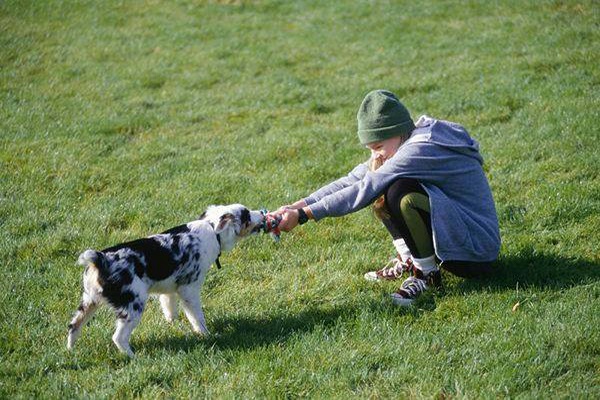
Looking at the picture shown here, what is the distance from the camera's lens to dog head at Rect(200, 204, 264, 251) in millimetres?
5906

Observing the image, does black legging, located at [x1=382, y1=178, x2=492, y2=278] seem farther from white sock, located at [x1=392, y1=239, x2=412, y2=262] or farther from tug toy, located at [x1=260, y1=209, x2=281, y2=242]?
tug toy, located at [x1=260, y1=209, x2=281, y2=242]

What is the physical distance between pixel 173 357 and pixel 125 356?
0.42 meters

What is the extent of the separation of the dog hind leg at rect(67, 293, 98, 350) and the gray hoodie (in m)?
2.07

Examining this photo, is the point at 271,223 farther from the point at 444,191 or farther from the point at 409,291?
the point at 444,191

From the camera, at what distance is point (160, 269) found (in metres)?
5.53

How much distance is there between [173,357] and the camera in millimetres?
5168

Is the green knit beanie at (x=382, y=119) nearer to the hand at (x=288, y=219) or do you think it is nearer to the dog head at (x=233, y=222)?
the hand at (x=288, y=219)

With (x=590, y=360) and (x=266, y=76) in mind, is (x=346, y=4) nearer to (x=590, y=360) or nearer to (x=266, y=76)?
(x=266, y=76)

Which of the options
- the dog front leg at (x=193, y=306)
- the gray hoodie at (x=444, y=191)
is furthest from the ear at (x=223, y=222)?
the gray hoodie at (x=444, y=191)

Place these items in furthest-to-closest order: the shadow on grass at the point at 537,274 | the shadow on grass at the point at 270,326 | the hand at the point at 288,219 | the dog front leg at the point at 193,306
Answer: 1. the shadow on grass at the point at 537,274
2. the hand at the point at 288,219
3. the dog front leg at the point at 193,306
4. the shadow on grass at the point at 270,326

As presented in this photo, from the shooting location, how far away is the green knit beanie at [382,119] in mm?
5871

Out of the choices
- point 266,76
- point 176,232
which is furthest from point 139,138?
point 176,232

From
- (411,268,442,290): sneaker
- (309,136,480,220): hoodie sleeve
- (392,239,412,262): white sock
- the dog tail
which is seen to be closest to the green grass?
(411,268,442,290): sneaker

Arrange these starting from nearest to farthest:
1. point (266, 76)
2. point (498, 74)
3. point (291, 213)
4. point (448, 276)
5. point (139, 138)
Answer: point (291, 213) → point (448, 276) → point (139, 138) → point (498, 74) → point (266, 76)
